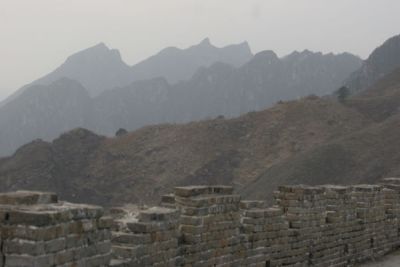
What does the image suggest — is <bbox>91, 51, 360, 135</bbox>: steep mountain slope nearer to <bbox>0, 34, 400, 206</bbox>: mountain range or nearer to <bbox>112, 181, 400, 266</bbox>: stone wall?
<bbox>0, 34, 400, 206</bbox>: mountain range

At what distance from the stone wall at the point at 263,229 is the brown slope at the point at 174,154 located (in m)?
32.2

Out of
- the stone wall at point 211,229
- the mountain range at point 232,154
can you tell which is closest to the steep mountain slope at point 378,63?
the mountain range at point 232,154

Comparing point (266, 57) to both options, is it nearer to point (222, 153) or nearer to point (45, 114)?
point (45, 114)

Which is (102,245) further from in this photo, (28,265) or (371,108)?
(371,108)

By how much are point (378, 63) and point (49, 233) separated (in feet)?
335

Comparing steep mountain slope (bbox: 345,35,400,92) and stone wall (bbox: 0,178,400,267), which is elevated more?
steep mountain slope (bbox: 345,35,400,92)

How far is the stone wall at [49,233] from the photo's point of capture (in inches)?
155

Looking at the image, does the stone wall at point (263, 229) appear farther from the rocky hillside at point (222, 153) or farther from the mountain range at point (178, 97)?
the mountain range at point (178, 97)

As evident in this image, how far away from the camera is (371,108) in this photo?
177 ft

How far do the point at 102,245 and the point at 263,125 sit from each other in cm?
4729

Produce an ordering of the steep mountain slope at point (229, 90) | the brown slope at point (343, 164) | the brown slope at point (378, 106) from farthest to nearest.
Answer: the steep mountain slope at point (229, 90)
the brown slope at point (378, 106)
the brown slope at point (343, 164)

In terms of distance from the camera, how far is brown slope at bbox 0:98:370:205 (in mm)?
45000

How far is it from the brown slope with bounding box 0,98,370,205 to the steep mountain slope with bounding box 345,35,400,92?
48834 mm

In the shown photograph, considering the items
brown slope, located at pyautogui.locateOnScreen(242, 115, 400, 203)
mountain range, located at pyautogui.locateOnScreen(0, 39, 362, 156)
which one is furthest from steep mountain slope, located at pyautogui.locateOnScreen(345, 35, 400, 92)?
brown slope, located at pyautogui.locateOnScreen(242, 115, 400, 203)
